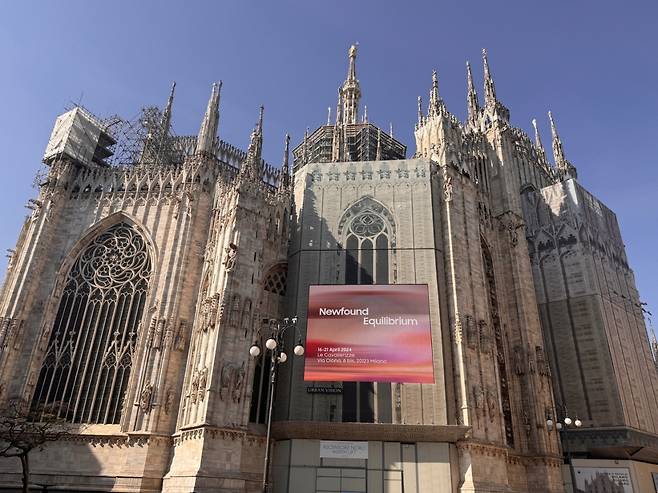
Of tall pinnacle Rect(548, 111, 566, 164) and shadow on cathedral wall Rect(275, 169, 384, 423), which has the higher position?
tall pinnacle Rect(548, 111, 566, 164)

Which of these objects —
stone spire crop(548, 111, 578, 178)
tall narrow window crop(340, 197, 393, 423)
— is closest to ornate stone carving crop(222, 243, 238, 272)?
tall narrow window crop(340, 197, 393, 423)

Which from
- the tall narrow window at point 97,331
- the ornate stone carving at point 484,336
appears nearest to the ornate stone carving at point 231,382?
the tall narrow window at point 97,331

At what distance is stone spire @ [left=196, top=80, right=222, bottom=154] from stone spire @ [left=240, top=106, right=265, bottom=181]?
3.74 meters

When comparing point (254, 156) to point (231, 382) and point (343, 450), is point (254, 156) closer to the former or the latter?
point (231, 382)

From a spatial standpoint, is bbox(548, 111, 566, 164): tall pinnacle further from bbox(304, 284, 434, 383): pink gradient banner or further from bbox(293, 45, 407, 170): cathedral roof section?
bbox(304, 284, 434, 383): pink gradient banner

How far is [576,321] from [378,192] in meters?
21.3

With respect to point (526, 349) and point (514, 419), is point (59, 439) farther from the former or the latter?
point (526, 349)

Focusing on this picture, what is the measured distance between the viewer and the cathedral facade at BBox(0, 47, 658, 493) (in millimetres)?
27000

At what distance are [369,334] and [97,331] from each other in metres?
20.1

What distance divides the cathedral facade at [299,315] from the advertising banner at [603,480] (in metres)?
1.97

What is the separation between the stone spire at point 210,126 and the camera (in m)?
42.2

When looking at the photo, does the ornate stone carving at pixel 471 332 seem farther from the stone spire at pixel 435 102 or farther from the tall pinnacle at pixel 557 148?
the tall pinnacle at pixel 557 148

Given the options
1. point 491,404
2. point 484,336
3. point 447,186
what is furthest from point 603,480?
point 447,186

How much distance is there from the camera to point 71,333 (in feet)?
117
